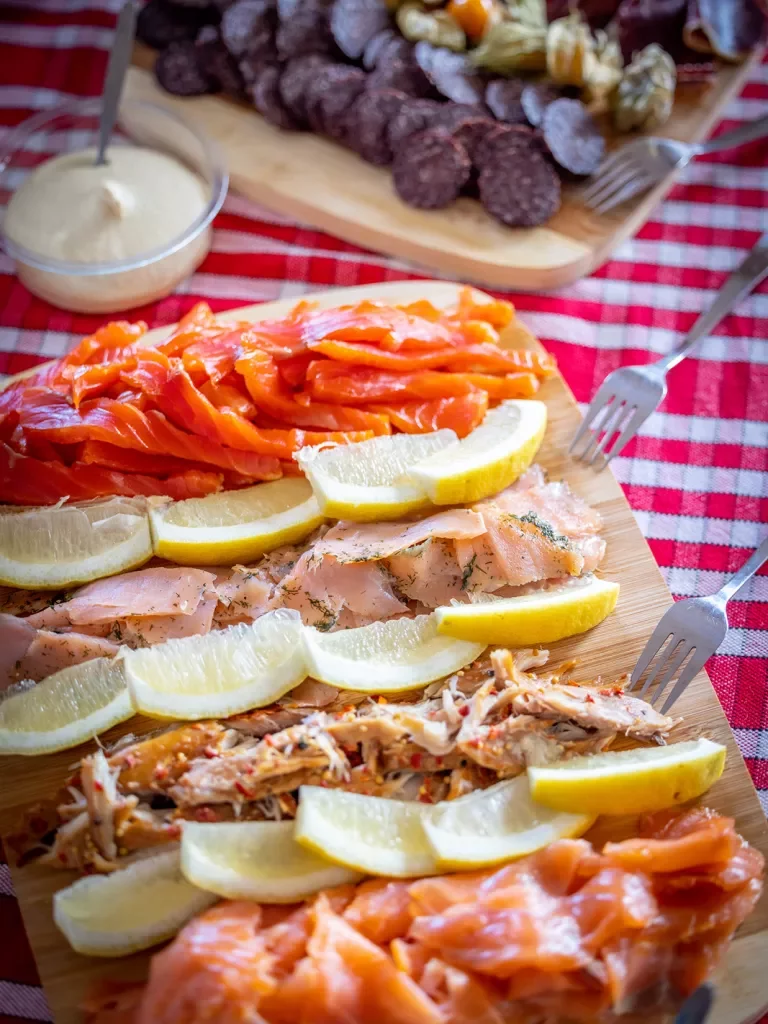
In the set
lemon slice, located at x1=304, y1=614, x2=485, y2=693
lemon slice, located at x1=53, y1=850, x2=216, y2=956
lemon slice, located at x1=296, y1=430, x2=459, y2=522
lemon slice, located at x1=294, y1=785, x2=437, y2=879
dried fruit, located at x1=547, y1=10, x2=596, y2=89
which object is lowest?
lemon slice, located at x1=53, y1=850, x2=216, y2=956

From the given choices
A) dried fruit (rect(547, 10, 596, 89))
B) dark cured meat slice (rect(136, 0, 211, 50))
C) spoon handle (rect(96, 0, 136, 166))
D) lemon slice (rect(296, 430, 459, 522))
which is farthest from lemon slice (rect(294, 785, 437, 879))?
dark cured meat slice (rect(136, 0, 211, 50))

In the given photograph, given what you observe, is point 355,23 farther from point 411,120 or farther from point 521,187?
point 521,187

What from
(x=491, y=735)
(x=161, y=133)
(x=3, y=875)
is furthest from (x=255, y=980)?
(x=161, y=133)

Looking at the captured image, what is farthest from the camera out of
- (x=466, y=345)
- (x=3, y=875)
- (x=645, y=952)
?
(x=466, y=345)

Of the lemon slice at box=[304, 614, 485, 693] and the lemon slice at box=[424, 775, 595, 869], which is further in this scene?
the lemon slice at box=[304, 614, 485, 693]

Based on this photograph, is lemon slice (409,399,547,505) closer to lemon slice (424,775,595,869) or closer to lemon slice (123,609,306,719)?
lemon slice (123,609,306,719)

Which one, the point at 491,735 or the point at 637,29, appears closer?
the point at 491,735

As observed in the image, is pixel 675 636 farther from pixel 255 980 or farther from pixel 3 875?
pixel 3 875

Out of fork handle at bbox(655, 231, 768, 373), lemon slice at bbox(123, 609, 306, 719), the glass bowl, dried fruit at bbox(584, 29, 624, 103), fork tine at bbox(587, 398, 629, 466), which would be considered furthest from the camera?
dried fruit at bbox(584, 29, 624, 103)
